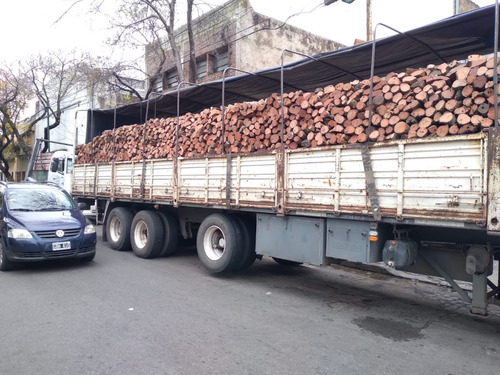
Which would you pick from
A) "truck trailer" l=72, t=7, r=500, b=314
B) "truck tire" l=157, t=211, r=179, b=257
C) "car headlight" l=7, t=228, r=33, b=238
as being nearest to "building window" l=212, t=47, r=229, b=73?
"truck trailer" l=72, t=7, r=500, b=314

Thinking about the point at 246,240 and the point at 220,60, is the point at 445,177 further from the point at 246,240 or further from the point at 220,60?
the point at 220,60

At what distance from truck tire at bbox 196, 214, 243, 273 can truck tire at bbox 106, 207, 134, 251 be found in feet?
9.22

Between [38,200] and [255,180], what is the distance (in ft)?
15.6

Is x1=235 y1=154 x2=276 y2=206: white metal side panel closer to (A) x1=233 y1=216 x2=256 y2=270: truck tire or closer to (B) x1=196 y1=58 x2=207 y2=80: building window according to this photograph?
(A) x1=233 y1=216 x2=256 y2=270: truck tire

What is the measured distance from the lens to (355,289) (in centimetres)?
645

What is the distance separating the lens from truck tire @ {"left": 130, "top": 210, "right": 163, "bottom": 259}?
835cm

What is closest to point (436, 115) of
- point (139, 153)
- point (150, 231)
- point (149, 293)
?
point (149, 293)

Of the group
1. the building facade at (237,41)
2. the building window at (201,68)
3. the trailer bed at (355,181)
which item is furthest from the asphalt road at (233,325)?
the building window at (201,68)

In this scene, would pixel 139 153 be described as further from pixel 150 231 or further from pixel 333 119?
pixel 333 119

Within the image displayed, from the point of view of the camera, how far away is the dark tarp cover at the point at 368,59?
523 centimetres

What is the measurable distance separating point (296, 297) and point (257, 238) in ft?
3.61

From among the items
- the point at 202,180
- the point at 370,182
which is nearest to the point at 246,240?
the point at 202,180

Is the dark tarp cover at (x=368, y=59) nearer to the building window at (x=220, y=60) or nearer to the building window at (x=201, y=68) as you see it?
→ the building window at (x=220, y=60)

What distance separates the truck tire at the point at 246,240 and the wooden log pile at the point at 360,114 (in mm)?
1277
